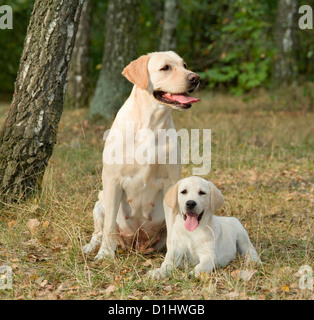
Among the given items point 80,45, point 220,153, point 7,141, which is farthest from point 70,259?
point 80,45

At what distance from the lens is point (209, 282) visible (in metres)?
3.35

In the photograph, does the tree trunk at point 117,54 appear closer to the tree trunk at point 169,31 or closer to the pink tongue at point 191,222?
the tree trunk at point 169,31

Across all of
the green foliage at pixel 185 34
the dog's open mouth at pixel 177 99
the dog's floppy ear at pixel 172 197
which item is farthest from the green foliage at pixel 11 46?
the dog's floppy ear at pixel 172 197

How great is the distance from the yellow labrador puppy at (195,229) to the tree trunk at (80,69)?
7435 millimetres

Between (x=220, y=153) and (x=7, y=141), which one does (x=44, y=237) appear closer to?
(x=7, y=141)

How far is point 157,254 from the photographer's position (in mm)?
4070

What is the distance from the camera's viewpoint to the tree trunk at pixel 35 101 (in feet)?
15.1

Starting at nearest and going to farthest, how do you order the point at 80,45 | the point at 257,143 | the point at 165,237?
1. the point at 165,237
2. the point at 257,143
3. the point at 80,45

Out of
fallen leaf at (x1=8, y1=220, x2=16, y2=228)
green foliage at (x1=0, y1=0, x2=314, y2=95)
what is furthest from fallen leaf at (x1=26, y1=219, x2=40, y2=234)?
green foliage at (x1=0, y1=0, x2=314, y2=95)

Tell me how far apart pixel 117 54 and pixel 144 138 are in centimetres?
520

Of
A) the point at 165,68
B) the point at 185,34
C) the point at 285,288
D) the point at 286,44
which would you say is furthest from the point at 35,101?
the point at 185,34

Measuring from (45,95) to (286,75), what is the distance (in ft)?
30.6

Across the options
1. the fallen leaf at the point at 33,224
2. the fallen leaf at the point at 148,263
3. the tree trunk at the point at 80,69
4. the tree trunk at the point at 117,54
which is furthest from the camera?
the tree trunk at the point at 80,69

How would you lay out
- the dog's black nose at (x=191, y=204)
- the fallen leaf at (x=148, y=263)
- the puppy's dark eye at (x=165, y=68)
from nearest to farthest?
the dog's black nose at (x=191, y=204), the puppy's dark eye at (x=165, y=68), the fallen leaf at (x=148, y=263)
